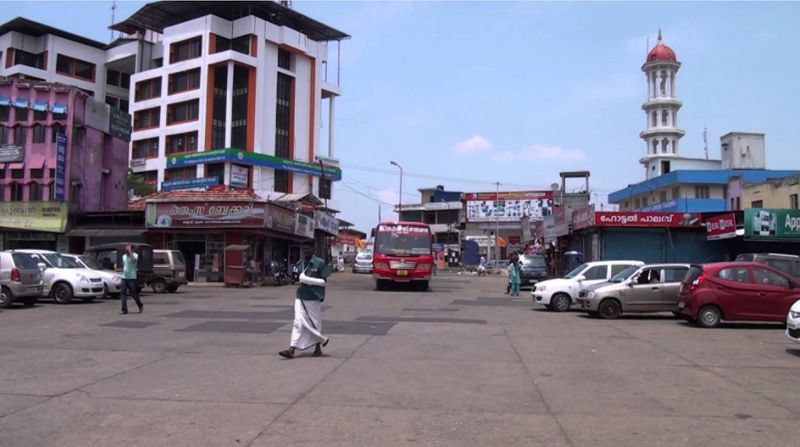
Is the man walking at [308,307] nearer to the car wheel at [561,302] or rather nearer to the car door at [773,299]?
the car door at [773,299]

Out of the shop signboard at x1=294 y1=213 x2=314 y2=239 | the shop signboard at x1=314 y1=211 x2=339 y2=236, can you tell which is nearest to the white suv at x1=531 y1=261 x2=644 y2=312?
the shop signboard at x1=294 y1=213 x2=314 y2=239

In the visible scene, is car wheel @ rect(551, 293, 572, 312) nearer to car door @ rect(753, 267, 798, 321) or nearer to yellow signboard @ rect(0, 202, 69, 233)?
car door @ rect(753, 267, 798, 321)

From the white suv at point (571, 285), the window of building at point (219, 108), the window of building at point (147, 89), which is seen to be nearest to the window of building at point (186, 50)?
the window of building at point (147, 89)

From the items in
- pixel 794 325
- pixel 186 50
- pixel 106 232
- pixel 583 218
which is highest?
pixel 186 50

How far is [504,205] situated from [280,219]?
53.6m

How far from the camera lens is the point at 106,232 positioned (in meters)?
37.2

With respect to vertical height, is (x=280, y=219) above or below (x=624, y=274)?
above

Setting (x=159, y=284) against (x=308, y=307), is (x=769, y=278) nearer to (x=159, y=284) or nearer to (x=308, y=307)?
(x=308, y=307)

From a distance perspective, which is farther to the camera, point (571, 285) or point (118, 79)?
point (118, 79)

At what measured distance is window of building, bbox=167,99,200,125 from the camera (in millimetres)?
71500

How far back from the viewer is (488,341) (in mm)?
13320

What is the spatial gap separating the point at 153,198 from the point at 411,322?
25.3m

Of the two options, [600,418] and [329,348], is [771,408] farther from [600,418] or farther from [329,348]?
[329,348]

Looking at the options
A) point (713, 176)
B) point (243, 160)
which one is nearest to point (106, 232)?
point (243, 160)
